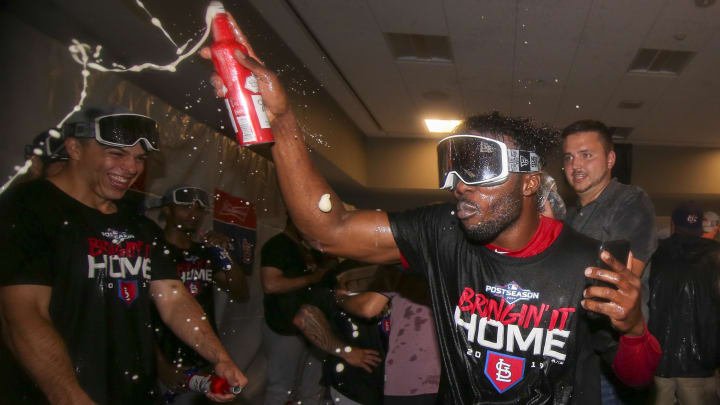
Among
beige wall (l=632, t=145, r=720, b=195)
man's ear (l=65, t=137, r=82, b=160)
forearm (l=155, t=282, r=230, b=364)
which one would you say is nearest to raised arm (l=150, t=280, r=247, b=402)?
forearm (l=155, t=282, r=230, b=364)

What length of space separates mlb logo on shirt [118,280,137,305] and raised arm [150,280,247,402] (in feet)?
0.50

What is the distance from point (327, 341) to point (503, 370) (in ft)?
6.55

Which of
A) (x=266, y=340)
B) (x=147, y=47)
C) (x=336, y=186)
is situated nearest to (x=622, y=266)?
(x=147, y=47)

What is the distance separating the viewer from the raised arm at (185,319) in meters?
2.76

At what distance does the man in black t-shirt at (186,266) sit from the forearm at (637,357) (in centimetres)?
268

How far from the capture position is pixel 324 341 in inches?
152

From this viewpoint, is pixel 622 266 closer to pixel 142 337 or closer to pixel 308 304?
pixel 142 337

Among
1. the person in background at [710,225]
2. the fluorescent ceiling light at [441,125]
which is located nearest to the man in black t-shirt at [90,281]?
the person in background at [710,225]

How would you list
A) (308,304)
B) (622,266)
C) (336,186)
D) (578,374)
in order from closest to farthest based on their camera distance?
(622,266) → (578,374) → (308,304) → (336,186)

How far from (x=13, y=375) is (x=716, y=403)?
4409mm

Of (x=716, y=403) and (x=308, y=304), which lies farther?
(x=308, y=304)

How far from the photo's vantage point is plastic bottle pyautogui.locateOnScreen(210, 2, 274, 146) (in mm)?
1652

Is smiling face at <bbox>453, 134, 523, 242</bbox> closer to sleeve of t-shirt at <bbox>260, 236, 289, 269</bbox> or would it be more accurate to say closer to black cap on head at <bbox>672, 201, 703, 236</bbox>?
black cap on head at <bbox>672, 201, 703, 236</bbox>

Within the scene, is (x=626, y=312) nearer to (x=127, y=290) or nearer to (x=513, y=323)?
(x=513, y=323)
